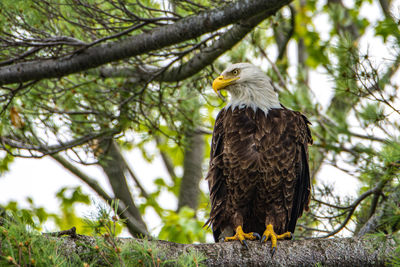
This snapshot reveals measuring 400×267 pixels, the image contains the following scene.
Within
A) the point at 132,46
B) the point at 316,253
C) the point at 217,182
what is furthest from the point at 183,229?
the point at 316,253

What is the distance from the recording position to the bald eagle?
3381mm

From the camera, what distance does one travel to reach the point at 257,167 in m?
3.35

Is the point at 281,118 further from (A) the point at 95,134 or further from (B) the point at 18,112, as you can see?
(B) the point at 18,112

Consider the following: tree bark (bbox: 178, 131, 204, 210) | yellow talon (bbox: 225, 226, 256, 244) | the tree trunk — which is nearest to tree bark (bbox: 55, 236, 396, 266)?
yellow talon (bbox: 225, 226, 256, 244)

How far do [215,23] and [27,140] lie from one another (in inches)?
73.3

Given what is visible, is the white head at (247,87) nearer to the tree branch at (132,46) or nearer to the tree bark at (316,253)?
the tree branch at (132,46)

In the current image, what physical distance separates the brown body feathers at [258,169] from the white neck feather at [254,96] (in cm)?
8

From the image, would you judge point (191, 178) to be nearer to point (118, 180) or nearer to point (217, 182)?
point (118, 180)

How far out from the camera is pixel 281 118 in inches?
139

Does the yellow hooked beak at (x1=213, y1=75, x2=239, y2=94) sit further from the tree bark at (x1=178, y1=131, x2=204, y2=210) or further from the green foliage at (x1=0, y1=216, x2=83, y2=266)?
the tree bark at (x1=178, y1=131, x2=204, y2=210)

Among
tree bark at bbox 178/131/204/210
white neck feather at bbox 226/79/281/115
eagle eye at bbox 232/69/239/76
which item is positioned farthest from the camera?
tree bark at bbox 178/131/204/210

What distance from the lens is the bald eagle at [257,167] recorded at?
11.1ft

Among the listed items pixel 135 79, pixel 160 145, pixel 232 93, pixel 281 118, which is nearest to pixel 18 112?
pixel 135 79

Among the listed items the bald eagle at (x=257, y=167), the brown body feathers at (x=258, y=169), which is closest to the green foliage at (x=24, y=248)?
the bald eagle at (x=257, y=167)
